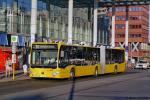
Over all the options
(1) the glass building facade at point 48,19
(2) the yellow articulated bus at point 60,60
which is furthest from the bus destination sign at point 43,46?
(1) the glass building facade at point 48,19

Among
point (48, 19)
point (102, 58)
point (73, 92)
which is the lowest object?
point (73, 92)

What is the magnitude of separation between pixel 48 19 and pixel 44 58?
30.2 metres

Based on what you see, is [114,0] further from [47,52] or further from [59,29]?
[47,52]

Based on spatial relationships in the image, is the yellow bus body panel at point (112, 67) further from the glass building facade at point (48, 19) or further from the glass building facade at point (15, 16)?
the glass building facade at point (15, 16)

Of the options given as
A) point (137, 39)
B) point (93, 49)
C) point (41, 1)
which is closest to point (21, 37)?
point (41, 1)

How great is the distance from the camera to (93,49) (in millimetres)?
39281

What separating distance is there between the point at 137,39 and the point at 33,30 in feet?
364

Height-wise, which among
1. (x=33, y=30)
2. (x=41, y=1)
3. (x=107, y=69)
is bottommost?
(x=107, y=69)

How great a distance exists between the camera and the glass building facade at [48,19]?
52.1 m

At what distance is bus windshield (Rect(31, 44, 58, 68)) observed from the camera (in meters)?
32.0

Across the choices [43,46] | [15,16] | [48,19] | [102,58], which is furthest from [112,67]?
[48,19]

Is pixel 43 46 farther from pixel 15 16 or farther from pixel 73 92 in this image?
pixel 15 16

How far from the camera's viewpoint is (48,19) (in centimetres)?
6219

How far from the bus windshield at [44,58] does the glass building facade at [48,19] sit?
18.4 meters
